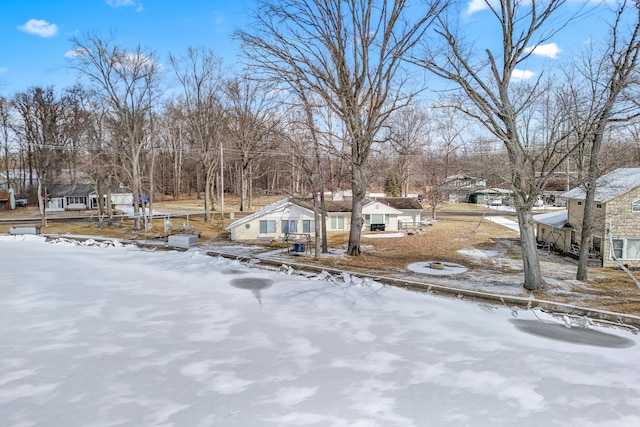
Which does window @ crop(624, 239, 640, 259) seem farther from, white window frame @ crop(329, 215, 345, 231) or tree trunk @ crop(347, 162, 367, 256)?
white window frame @ crop(329, 215, 345, 231)

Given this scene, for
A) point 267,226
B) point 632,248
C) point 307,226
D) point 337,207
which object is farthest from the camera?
point 337,207

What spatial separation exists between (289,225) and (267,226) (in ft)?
4.83

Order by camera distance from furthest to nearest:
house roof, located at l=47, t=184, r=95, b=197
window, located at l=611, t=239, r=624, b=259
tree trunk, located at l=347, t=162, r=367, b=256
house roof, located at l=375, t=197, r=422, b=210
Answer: house roof, located at l=47, t=184, r=95, b=197, house roof, located at l=375, t=197, r=422, b=210, window, located at l=611, t=239, r=624, b=259, tree trunk, located at l=347, t=162, r=367, b=256

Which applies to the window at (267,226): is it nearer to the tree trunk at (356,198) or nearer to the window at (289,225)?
the window at (289,225)

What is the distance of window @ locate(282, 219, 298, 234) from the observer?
26250 millimetres

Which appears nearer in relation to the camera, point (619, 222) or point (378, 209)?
point (619, 222)

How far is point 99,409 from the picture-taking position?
14.8 ft

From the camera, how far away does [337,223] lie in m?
30.0

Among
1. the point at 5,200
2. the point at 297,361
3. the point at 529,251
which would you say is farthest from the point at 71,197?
the point at 297,361

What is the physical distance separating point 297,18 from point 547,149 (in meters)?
11.2

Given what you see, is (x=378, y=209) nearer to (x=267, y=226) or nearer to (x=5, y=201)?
(x=267, y=226)

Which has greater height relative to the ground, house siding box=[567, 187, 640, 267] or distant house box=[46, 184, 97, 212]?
distant house box=[46, 184, 97, 212]

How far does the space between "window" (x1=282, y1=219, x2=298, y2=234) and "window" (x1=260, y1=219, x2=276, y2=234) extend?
671 millimetres

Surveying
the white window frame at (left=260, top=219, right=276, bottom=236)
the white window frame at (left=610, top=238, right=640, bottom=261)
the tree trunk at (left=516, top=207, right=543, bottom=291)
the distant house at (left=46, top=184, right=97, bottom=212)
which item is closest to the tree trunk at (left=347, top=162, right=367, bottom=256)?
the tree trunk at (left=516, top=207, right=543, bottom=291)
